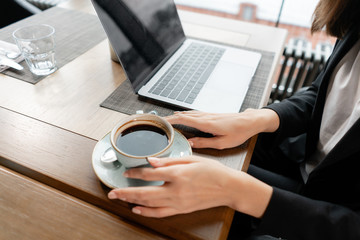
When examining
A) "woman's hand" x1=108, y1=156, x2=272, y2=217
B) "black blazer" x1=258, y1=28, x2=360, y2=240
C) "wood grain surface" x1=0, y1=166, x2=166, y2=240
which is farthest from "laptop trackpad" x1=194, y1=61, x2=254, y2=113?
"wood grain surface" x1=0, y1=166, x2=166, y2=240

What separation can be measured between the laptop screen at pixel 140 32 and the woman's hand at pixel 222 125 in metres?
0.18

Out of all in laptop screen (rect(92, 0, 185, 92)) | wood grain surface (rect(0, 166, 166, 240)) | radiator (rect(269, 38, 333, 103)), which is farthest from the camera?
radiator (rect(269, 38, 333, 103))

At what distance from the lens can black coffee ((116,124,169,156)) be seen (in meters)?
0.49

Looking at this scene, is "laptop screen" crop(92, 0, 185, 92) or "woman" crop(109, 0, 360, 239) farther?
"laptop screen" crop(92, 0, 185, 92)

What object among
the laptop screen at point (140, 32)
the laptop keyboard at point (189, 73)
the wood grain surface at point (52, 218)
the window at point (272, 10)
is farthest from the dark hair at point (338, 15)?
the window at point (272, 10)

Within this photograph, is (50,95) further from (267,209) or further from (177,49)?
(267,209)

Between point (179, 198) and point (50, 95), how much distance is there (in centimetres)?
48

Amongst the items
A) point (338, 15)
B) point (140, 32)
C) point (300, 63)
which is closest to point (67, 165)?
point (140, 32)

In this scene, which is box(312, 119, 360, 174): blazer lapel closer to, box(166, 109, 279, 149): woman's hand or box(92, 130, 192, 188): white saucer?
box(166, 109, 279, 149): woman's hand

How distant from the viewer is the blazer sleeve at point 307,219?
50cm

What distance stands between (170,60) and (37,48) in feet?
1.27

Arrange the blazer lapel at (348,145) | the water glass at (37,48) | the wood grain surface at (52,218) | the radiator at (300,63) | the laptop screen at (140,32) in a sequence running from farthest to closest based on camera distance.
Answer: the radiator at (300,63)
the water glass at (37,48)
the laptop screen at (140,32)
the blazer lapel at (348,145)
the wood grain surface at (52,218)

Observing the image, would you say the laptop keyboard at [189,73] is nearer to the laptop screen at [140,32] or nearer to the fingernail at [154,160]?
the laptop screen at [140,32]

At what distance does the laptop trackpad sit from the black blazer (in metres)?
0.10
